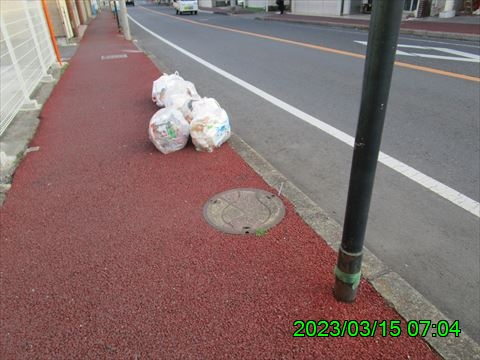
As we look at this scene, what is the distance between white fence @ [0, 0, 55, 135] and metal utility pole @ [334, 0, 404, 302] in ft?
15.4

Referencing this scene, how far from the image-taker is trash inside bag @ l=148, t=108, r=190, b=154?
415 centimetres

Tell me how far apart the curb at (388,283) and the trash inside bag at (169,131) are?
117 centimetres

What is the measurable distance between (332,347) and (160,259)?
1.32 metres

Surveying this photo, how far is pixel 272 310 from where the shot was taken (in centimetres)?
216

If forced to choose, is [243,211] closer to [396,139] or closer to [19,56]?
[396,139]

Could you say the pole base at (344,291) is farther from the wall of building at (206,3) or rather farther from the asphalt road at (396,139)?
the wall of building at (206,3)

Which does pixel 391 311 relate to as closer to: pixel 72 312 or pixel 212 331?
pixel 212 331

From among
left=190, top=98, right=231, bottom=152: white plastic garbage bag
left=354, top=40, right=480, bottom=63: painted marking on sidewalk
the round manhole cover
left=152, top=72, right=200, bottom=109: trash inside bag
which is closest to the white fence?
left=152, top=72, right=200, bottom=109: trash inside bag

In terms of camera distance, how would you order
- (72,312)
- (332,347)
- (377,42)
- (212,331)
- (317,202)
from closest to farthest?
(377,42) < (332,347) < (212,331) < (72,312) < (317,202)

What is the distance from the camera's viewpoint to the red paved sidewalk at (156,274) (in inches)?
78.0

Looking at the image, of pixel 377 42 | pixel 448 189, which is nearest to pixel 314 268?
pixel 377 42

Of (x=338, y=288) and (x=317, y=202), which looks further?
(x=317, y=202)

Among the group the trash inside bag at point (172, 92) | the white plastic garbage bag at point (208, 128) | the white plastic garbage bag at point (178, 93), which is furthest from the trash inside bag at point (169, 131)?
the white plastic garbage bag at point (178, 93)

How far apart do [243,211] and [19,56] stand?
5.69m
